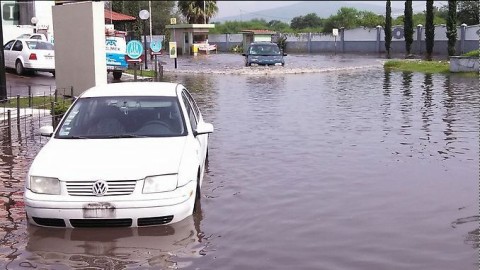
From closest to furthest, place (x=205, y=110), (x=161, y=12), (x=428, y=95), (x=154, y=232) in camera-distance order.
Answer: (x=154, y=232) < (x=205, y=110) < (x=428, y=95) < (x=161, y=12)

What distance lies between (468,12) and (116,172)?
206 feet

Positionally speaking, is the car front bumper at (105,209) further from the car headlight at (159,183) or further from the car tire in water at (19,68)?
the car tire in water at (19,68)

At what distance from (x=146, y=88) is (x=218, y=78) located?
19956mm

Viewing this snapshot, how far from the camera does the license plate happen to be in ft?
19.4

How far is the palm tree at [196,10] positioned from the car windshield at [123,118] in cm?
6732

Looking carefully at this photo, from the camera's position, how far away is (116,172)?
240 inches

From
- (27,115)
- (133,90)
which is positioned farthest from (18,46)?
(133,90)

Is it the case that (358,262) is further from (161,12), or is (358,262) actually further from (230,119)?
(161,12)

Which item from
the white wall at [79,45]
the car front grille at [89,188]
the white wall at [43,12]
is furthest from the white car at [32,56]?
the car front grille at [89,188]

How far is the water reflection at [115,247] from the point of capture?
218 inches

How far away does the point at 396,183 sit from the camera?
27.4 ft

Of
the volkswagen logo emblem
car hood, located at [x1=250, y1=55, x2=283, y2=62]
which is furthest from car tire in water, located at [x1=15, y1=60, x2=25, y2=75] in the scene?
the volkswagen logo emblem

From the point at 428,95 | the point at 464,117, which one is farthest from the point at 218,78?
the point at 464,117

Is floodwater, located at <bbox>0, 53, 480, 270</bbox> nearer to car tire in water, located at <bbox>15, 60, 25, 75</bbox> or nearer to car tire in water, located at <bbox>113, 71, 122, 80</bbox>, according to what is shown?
car tire in water, located at <bbox>113, 71, 122, 80</bbox>
